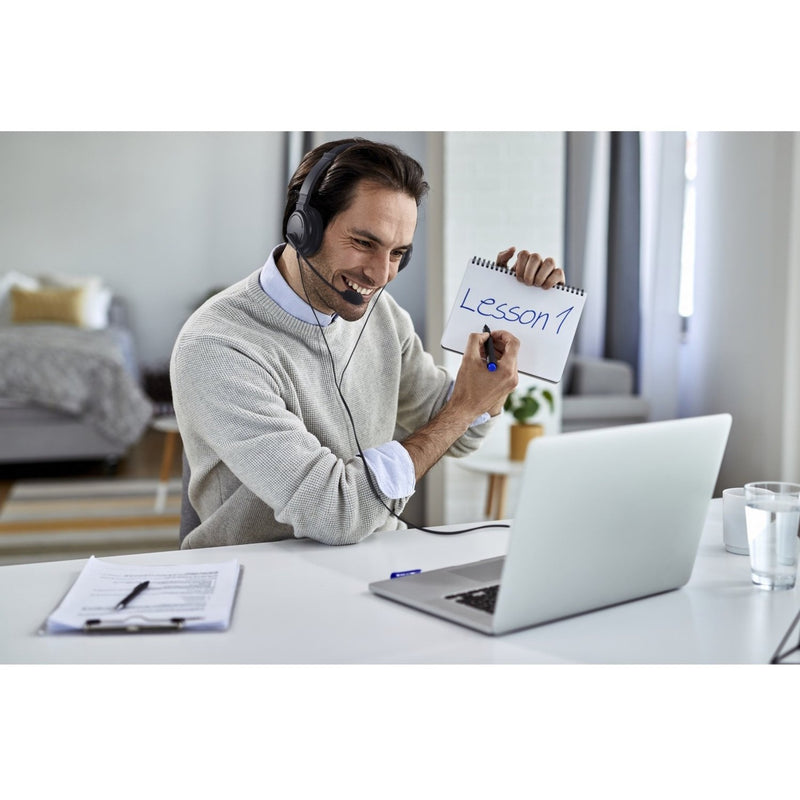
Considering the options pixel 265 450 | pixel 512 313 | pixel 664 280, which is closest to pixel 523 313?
pixel 512 313

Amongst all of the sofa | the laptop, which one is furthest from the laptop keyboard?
the sofa

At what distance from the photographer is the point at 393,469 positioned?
128cm

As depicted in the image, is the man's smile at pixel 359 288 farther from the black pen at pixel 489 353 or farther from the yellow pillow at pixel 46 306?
the yellow pillow at pixel 46 306

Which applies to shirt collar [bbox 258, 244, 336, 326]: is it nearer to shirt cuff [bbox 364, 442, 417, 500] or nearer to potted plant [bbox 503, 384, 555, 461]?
shirt cuff [bbox 364, 442, 417, 500]

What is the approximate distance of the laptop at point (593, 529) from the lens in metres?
0.88

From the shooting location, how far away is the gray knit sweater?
4.07ft

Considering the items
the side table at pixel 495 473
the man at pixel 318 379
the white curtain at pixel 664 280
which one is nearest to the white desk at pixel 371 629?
the man at pixel 318 379

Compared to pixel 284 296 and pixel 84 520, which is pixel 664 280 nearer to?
pixel 84 520

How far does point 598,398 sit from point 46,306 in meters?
3.65

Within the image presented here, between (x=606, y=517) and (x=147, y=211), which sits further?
(x=147, y=211)

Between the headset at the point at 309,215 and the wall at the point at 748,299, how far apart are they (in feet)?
7.61

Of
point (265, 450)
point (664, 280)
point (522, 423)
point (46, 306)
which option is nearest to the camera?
point (265, 450)

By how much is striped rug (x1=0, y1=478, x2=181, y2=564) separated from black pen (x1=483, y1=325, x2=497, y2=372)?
2.33 metres

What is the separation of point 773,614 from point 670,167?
3383mm
